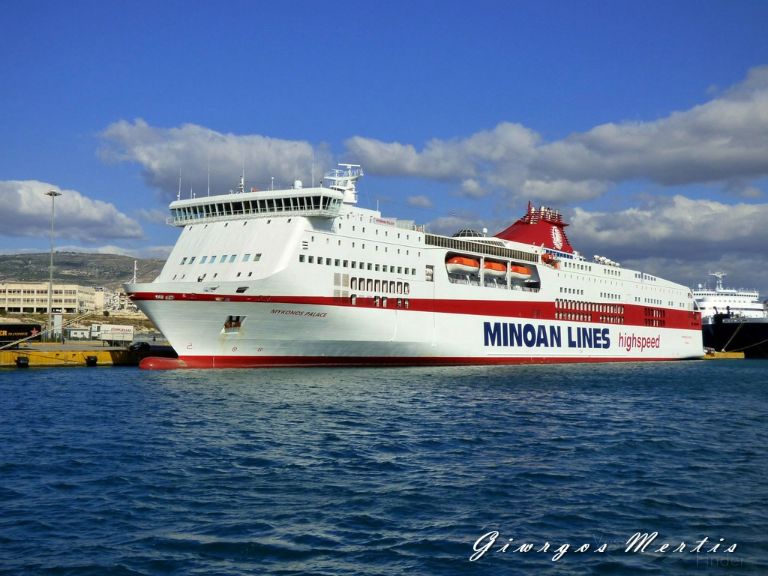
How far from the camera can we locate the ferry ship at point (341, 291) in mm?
33688

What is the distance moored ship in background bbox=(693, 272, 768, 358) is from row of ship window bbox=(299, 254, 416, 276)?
168ft

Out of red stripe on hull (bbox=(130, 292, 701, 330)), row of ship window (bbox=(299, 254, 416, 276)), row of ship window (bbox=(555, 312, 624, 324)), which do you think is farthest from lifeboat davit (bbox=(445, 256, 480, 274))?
row of ship window (bbox=(555, 312, 624, 324))

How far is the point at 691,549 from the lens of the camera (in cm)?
1052

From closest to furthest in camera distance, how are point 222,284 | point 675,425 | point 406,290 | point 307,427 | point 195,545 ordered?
point 195,545
point 307,427
point 675,425
point 222,284
point 406,290

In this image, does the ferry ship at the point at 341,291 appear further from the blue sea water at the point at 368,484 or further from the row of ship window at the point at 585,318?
the blue sea water at the point at 368,484

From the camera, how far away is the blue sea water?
33.1 feet

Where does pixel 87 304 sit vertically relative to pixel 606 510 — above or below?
above

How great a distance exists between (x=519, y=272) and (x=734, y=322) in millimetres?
49459

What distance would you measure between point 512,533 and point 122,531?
603cm

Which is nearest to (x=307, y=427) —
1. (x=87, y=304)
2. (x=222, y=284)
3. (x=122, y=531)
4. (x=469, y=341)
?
(x=122, y=531)

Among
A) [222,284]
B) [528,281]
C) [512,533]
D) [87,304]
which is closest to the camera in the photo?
Result: [512,533]

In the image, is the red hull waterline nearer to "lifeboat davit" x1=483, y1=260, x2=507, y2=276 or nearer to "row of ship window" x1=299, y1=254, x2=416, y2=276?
"row of ship window" x1=299, y1=254, x2=416, y2=276

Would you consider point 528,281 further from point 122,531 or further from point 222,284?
point 122,531

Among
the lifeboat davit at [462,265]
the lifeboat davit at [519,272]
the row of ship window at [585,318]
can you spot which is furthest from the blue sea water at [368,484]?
the row of ship window at [585,318]
